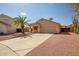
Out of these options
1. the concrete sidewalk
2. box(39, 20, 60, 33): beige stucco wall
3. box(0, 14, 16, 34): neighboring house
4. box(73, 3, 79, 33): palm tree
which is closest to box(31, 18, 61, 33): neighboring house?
box(39, 20, 60, 33): beige stucco wall

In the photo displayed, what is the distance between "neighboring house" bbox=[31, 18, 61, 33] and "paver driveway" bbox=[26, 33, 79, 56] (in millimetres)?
165

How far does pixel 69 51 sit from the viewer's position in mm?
3539

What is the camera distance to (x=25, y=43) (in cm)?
372

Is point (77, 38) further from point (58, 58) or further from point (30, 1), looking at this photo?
point (30, 1)

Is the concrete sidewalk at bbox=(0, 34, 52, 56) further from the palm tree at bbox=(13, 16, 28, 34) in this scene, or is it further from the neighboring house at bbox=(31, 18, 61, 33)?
the palm tree at bbox=(13, 16, 28, 34)

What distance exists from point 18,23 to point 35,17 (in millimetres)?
A: 403

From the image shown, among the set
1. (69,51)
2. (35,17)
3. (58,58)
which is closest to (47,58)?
(58,58)

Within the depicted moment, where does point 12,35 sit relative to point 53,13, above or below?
below

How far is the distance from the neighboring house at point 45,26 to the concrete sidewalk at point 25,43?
0.51 ft

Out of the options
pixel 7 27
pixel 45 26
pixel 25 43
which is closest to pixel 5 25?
pixel 7 27

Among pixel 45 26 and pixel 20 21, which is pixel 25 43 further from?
pixel 45 26

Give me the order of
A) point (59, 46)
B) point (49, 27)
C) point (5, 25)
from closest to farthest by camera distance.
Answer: point (59, 46), point (5, 25), point (49, 27)

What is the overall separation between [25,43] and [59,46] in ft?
2.45

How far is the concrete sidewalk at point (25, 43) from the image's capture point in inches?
141
